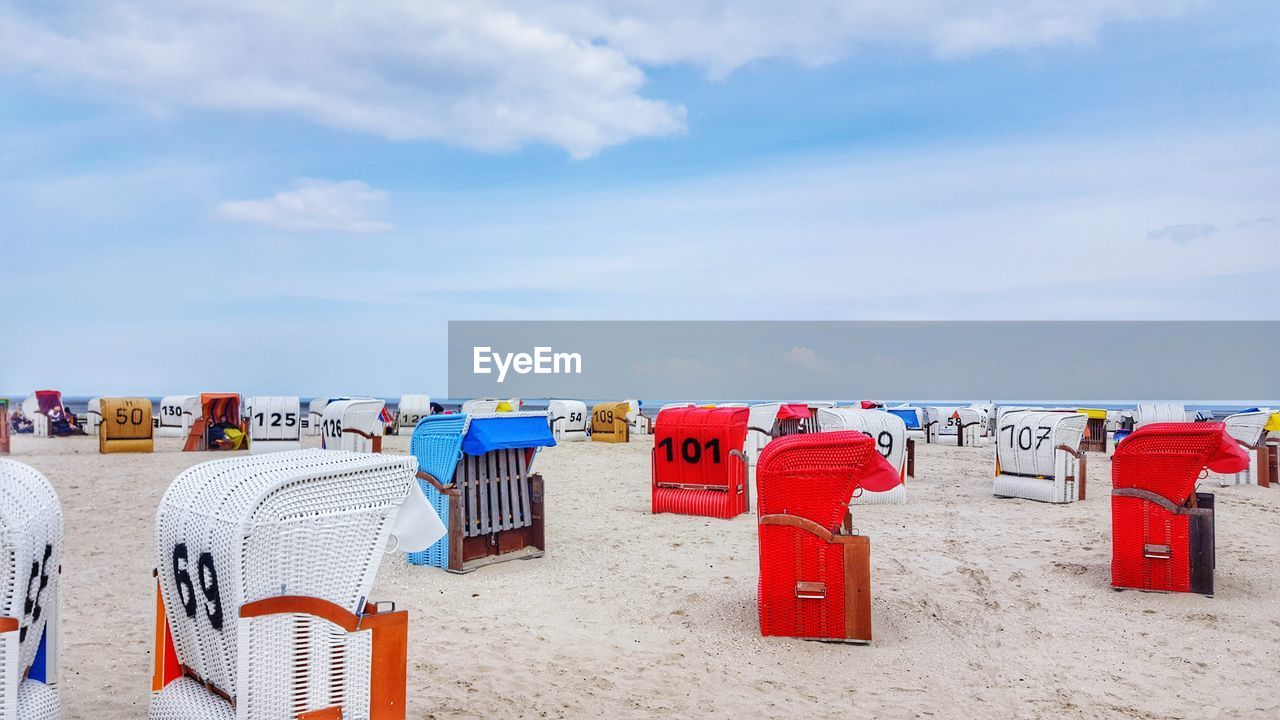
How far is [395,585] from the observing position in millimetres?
9711

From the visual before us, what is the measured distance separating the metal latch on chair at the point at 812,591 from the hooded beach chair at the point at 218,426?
2416cm

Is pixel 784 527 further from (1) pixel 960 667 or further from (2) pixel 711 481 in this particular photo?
(2) pixel 711 481

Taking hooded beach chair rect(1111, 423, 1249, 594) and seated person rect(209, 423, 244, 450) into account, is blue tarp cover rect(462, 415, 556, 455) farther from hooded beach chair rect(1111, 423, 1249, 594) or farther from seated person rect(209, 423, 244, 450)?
seated person rect(209, 423, 244, 450)

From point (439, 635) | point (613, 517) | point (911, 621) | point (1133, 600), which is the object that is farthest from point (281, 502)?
point (613, 517)

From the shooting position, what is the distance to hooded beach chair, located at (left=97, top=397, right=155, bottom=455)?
2620cm

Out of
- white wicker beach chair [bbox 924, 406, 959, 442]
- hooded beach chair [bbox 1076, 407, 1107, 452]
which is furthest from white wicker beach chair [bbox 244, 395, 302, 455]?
hooded beach chair [bbox 1076, 407, 1107, 452]

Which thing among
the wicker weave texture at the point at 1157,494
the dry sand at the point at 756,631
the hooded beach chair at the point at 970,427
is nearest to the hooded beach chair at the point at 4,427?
the dry sand at the point at 756,631

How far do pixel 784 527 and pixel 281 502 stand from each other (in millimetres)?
4576

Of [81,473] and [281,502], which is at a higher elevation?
[281,502]

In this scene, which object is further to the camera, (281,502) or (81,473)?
(81,473)

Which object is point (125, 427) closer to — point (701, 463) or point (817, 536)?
point (701, 463)

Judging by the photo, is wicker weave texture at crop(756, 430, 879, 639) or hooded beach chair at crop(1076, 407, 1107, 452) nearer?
wicker weave texture at crop(756, 430, 879, 639)

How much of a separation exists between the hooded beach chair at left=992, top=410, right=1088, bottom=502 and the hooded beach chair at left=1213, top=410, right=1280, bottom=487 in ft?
19.2

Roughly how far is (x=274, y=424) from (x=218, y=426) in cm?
347
